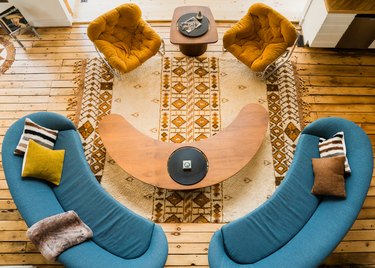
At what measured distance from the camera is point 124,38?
4.88 meters

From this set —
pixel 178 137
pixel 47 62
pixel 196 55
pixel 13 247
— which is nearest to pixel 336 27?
pixel 196 55

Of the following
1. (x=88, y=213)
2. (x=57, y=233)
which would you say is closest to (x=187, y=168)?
(x=88, y=213)

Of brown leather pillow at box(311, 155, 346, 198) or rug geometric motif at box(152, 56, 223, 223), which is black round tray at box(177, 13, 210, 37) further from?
brown leather pillow at box(311, 155, 346, 198)

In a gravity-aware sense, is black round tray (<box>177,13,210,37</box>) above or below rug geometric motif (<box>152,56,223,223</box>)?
above

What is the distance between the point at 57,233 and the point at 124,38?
9.66 ft

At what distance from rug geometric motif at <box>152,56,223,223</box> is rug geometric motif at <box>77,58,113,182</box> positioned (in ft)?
2.72

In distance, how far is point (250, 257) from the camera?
11.1 feet

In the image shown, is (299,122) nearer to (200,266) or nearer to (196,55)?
(196,55)

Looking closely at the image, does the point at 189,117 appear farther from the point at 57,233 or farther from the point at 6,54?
the point at 6,54

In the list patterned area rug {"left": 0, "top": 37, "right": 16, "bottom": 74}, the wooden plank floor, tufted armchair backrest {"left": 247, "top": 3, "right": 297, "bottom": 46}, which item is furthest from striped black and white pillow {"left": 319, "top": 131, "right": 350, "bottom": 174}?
patterned area rug {"left": 0, "top": 37, "right": 16, "bottom": 74}

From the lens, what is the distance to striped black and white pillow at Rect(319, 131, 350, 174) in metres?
3.64

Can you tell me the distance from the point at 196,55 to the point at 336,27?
211cm

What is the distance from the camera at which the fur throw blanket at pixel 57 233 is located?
3.21m

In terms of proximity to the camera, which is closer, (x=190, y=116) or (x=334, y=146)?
(x=334, y=146)
